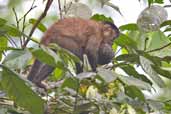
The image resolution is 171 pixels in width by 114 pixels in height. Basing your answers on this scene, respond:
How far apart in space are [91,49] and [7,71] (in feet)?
6.35

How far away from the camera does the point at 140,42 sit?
2344 millimetres

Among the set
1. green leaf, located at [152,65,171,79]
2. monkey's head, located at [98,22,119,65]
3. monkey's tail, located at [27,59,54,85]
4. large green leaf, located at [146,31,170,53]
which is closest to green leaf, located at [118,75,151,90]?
green leaf, located at [152,65,171,79]

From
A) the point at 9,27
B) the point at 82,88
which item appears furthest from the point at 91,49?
the point at 9,27

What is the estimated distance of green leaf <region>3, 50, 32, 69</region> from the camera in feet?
4.52

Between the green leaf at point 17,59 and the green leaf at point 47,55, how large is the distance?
2 cm

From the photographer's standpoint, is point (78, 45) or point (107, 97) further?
point (78, 45)

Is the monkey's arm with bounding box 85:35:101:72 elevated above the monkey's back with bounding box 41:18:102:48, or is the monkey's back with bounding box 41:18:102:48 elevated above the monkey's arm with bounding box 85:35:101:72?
the monkey's back with bounding box 41:18:102:48

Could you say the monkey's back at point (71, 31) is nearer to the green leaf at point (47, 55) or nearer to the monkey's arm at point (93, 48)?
the monkey's arm at point (93, 48)

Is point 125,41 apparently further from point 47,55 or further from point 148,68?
point 47,55

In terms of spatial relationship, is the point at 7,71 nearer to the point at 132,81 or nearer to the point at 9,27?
the point at 9,27

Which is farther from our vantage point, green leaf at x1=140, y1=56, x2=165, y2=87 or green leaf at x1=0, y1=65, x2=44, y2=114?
green leaf at x1=140, y1=56, x2=165, y2=87

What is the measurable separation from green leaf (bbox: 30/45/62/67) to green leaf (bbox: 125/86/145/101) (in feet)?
1.02

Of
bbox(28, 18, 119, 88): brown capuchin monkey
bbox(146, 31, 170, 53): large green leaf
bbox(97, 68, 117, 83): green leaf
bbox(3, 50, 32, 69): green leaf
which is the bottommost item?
bbox(28, 18, 119, 88): brown capuchin monkey

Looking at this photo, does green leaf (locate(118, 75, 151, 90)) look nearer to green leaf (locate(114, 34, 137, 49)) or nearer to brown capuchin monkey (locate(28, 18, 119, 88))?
green leaf (locate(114, 34, 137, 49))
